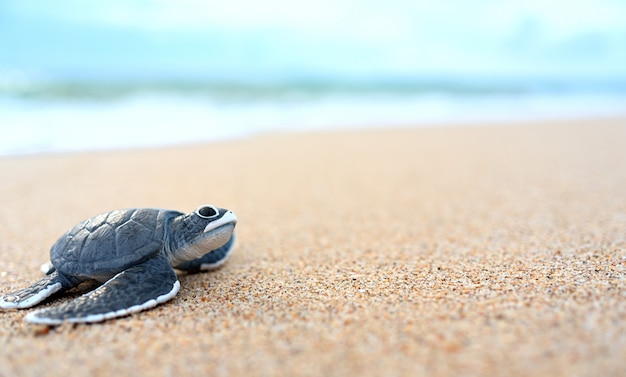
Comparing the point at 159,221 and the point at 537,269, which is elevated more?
the point at 159,221

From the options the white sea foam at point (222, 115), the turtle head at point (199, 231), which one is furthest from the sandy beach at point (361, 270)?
the white sea foam at point (222, 115)

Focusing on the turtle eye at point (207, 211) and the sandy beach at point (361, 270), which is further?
the turtle eye at point (207, 211)

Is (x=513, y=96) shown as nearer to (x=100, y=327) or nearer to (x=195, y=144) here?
(x=195, y=144)

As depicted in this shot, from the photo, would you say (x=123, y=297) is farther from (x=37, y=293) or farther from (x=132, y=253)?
(x=37, y=293)

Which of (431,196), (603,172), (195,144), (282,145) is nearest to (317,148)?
(282,145)

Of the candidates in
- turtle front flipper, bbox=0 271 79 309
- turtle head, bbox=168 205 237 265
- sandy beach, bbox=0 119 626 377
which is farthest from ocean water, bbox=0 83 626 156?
turtle head, bbox=168 205 237 265

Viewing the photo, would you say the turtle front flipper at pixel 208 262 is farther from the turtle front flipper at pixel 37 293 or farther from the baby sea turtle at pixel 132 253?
the turtle front flipper at pixel 37 293

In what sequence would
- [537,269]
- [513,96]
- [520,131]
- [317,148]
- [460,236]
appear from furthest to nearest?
[513,96], [520,131], [317,148], [460,236], [537,269]
